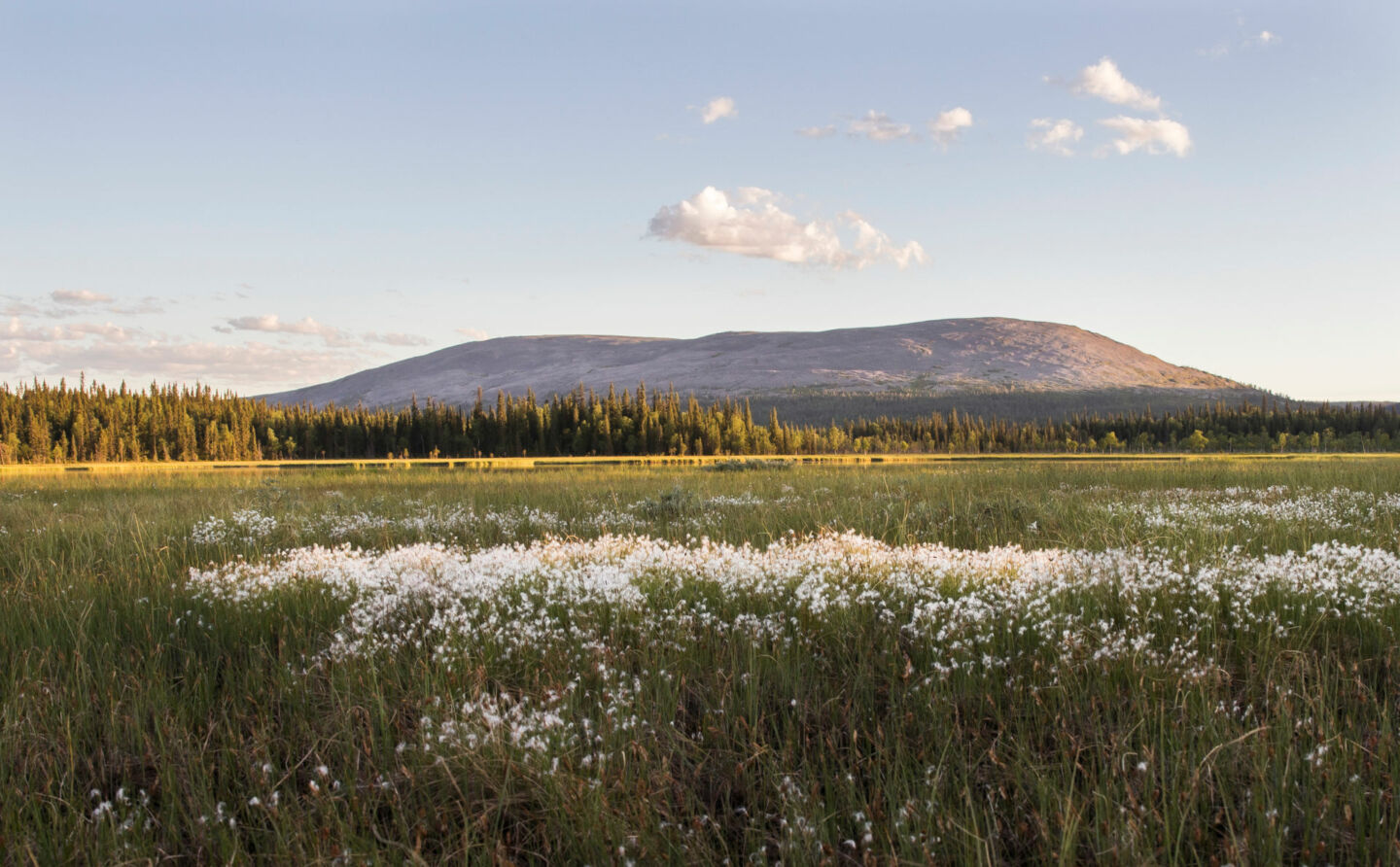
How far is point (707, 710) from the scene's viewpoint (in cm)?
380

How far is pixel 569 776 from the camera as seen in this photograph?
3.12 m

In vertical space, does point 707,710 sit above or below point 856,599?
below

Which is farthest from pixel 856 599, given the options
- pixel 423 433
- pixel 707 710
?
pixel 423 433

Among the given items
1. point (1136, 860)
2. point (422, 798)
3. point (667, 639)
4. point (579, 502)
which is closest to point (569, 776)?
point (422, 798)

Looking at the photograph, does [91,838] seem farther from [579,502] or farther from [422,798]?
[579,502]

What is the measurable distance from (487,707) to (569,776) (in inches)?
35.8

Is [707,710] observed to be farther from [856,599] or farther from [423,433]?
[423,433]

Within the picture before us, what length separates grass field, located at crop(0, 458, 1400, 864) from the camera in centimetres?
291

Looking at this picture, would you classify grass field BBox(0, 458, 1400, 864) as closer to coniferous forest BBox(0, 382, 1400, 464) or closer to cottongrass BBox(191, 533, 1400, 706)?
cottongrass BBox(191, 533, 1400, 706)

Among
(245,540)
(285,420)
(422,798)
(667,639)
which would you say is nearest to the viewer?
(422,798)

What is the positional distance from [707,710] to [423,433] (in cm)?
Result: 10501

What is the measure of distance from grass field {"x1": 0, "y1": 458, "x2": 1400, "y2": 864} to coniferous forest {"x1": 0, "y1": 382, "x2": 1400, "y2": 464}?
81.9 m

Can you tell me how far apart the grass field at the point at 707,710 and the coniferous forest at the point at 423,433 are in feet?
269

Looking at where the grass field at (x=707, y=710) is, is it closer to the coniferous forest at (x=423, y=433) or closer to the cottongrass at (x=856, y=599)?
the cottongrass at (x=856, y=599)
